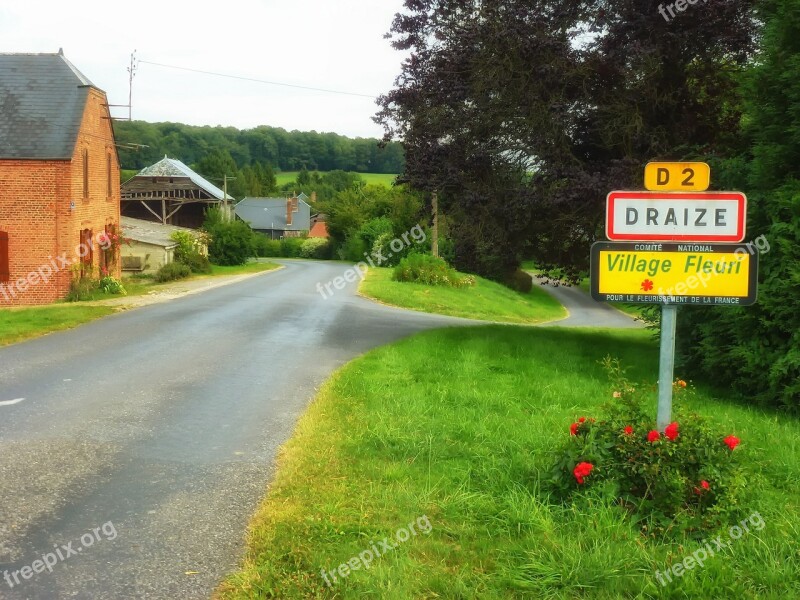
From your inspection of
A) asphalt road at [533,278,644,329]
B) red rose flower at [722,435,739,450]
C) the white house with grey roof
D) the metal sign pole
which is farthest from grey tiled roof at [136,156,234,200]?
red rose flower at [722,435,739,450]

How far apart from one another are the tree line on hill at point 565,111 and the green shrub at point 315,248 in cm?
6181

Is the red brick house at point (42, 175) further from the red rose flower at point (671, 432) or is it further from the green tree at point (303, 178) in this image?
the green tree at point (303, 178)

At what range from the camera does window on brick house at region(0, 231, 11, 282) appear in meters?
23.2

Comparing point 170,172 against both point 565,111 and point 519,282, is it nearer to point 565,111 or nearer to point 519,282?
point 519,282

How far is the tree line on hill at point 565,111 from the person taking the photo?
11.3 m

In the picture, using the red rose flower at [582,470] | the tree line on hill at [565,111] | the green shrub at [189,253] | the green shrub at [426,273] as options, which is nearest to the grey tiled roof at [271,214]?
the green shrub at [189,253]

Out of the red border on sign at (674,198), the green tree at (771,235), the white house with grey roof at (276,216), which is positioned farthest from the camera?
the white house with grey roof at (276,216)

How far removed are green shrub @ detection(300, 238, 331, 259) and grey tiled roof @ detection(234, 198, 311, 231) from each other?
71.0 feet

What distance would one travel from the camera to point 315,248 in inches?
3049

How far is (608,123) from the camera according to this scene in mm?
12109

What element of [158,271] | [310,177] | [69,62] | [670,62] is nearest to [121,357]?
[670,62]

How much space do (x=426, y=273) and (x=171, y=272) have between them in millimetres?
13476

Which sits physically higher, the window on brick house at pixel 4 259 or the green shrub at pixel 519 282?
the window on brick house at pixel 4 259

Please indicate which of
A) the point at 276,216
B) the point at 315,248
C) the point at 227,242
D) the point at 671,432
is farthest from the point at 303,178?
the point at 671,432
